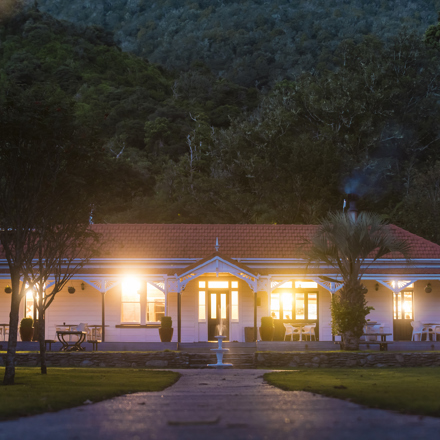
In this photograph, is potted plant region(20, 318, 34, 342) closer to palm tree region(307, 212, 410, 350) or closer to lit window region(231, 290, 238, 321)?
lit window region(231, 290, 238, 321)

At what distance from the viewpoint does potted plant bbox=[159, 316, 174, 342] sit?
25.3 m

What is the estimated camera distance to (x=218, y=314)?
26.9 meters

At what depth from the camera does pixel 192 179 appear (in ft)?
172

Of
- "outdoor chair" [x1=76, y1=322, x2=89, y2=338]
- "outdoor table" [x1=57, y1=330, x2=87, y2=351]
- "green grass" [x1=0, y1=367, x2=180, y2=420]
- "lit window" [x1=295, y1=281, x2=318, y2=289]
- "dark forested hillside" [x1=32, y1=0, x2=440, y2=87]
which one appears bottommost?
"green grass" [x1=0, y1=367, x2=180, y2=420]

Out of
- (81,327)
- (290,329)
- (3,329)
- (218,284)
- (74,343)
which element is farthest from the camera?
(218,284)

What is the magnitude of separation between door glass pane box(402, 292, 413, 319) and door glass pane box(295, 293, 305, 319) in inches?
153

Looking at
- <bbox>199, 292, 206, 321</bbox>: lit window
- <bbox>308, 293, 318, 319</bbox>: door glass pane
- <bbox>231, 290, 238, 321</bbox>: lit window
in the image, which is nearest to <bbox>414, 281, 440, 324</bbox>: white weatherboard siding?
<bbox>308, 293, 318, 319</bbox>: door glass pane

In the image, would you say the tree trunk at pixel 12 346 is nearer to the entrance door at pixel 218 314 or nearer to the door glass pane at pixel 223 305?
the entrance door at pixel 218 314

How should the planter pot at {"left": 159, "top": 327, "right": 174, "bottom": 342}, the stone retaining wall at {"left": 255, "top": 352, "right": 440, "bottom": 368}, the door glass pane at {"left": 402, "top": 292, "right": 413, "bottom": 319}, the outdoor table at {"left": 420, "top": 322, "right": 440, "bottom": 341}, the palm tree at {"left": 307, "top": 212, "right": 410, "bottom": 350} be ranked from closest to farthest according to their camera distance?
the stone retaining wall at {"left": 255, "top": 352, "right": 440, "bottom": 368}, the palm tree at {"left": 307, "top": 212, "right": 410, "bottom": 350}, the planter pot at {"left": 159, "top": 327, "right": 174, "bottom": 342}, the outdoor table at {"left": 420, "top": 322, "right": 440, "bottom": 341}, the door glass pane at {"left": 402, "top": 292, "right": 413, "bottom": 319}

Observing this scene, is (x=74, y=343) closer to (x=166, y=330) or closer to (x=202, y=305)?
(x=166, y=330)

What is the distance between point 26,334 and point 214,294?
22.5 ft

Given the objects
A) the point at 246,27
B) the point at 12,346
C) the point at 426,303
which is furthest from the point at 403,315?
the point at 246,27

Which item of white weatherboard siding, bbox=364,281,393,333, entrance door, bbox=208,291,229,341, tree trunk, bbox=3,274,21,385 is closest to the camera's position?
tree trunk, bbox=3,274,21,385

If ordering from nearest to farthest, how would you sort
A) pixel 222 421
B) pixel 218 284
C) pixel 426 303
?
pixel 222 421 < pixel 218 284 < pixel 426 303
